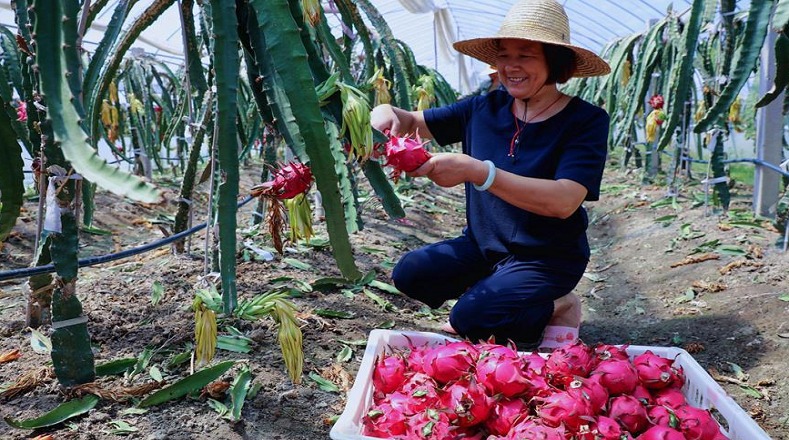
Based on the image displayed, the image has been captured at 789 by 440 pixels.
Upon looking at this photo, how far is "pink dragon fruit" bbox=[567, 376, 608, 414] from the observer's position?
1.09m

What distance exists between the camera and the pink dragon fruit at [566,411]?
40.9 inches

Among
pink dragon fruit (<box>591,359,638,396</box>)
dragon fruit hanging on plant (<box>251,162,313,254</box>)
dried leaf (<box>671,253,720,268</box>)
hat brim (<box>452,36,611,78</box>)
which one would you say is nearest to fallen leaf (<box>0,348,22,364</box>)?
dragon fruit hanging on plant (<box>251,162,313,254</box>)

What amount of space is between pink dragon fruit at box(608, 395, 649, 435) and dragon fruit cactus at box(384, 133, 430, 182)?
23.5 inches

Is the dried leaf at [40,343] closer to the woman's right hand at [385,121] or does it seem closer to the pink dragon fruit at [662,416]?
the woman's right hand at [385,121]

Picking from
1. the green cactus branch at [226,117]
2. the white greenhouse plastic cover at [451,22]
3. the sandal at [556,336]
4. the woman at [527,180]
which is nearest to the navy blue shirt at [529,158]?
the woman at [527,180]

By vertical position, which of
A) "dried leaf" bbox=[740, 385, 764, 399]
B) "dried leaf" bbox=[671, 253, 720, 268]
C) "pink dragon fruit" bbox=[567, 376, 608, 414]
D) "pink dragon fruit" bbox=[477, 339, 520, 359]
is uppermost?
"pink dragon fruit" bbox=[477, 339, 520, 359]

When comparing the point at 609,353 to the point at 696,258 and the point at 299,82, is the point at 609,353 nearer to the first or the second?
the point at 299,82

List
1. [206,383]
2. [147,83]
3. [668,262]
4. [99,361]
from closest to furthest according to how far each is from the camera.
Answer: [206,383] < [99,361] < [668,262] < [147,83]

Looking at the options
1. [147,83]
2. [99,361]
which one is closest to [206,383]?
[99,361]

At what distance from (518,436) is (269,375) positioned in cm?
63

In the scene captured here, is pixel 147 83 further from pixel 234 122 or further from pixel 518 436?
pixel 518 436

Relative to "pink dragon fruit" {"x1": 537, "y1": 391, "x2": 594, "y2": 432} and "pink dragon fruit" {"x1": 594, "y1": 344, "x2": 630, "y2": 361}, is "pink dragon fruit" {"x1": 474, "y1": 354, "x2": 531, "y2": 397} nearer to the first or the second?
"pink dragon fruit" {"x1": 537, "y1": 391, "x2": 594, "y2": 432}

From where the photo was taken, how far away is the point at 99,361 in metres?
1.39

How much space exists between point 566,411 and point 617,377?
0.18m
